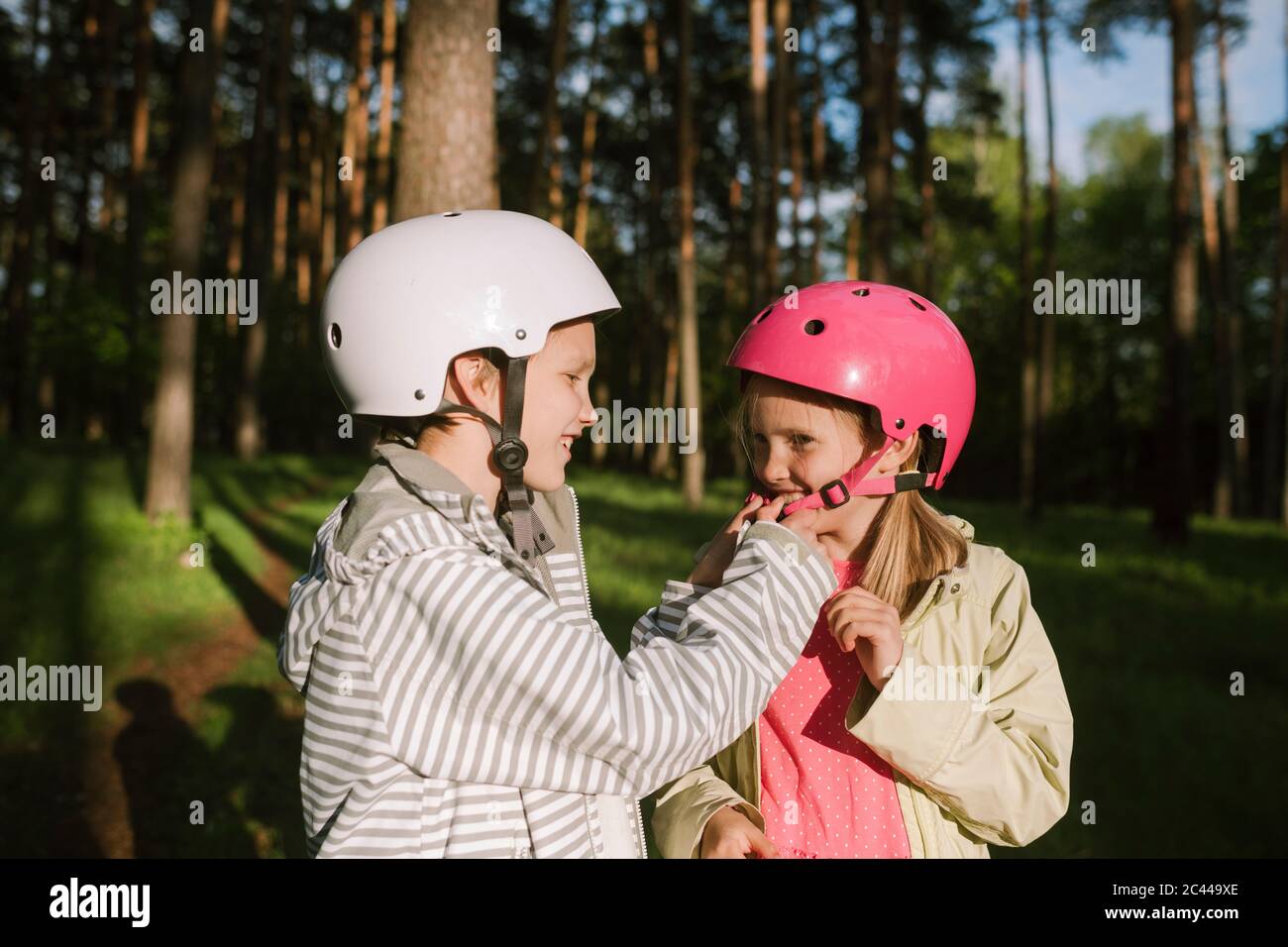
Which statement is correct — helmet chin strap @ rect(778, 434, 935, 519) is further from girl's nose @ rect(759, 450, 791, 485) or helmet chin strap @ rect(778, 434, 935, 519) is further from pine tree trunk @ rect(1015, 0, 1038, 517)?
pine tree trunk @ rect(1015, 0, 1038, 517)

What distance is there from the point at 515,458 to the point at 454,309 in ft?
1.19

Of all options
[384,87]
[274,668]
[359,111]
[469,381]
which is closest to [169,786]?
[274,668]

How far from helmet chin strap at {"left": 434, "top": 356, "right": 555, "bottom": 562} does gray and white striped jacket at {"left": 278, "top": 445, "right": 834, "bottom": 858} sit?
0.60 ft

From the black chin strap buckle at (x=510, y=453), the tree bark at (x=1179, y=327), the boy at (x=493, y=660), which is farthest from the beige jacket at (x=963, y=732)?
the tree bark at (x=1179, y=327)

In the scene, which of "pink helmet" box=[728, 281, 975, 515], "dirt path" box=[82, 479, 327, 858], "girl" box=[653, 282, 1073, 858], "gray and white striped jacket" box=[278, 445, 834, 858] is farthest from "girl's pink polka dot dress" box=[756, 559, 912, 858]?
"dirt path" box=[82, 479, 327, 858]

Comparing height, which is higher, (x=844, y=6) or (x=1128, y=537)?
(x=844, y=6)

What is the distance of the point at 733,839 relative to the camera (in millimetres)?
2197

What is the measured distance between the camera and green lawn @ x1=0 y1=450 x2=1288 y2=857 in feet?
17.7

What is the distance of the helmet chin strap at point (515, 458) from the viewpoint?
6.88 feet

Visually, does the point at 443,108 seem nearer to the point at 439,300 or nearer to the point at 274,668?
the point at 439,300
